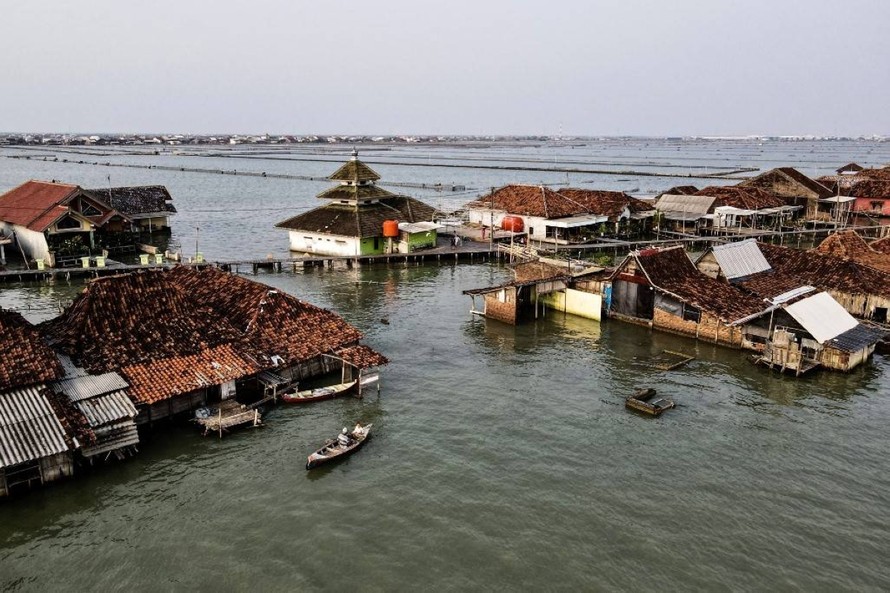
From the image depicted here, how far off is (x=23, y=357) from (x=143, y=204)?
48.1 meters

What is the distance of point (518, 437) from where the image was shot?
2416cm

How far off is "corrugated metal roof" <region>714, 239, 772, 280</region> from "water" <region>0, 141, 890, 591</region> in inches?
374

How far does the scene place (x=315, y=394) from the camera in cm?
2662

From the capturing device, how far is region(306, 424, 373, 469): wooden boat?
21.7 m

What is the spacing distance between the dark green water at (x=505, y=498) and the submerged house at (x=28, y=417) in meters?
0.82

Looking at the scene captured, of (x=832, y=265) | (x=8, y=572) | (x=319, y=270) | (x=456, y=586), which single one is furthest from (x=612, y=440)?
(x=319, y=270)

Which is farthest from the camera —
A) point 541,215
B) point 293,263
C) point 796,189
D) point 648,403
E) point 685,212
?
point 796,189

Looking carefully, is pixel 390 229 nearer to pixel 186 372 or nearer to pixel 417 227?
pixel 417 227

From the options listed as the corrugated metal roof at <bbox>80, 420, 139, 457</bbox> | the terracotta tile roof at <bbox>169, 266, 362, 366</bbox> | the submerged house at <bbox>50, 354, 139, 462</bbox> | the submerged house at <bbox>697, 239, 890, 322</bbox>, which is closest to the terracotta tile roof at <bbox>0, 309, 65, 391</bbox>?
the submerged house at <bbox>50, 354, 139, 462</bbox>

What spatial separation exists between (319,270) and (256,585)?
123 ft

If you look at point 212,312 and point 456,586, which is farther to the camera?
point 212,312

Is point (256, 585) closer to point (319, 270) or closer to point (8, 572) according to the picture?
point (8, 572)

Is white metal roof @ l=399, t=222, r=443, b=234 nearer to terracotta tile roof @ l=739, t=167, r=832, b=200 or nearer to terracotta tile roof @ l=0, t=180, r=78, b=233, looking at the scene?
terracotta tile roof @ l=0, t=180, r=78, b=233

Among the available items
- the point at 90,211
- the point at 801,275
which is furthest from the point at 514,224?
the point at 90,211
